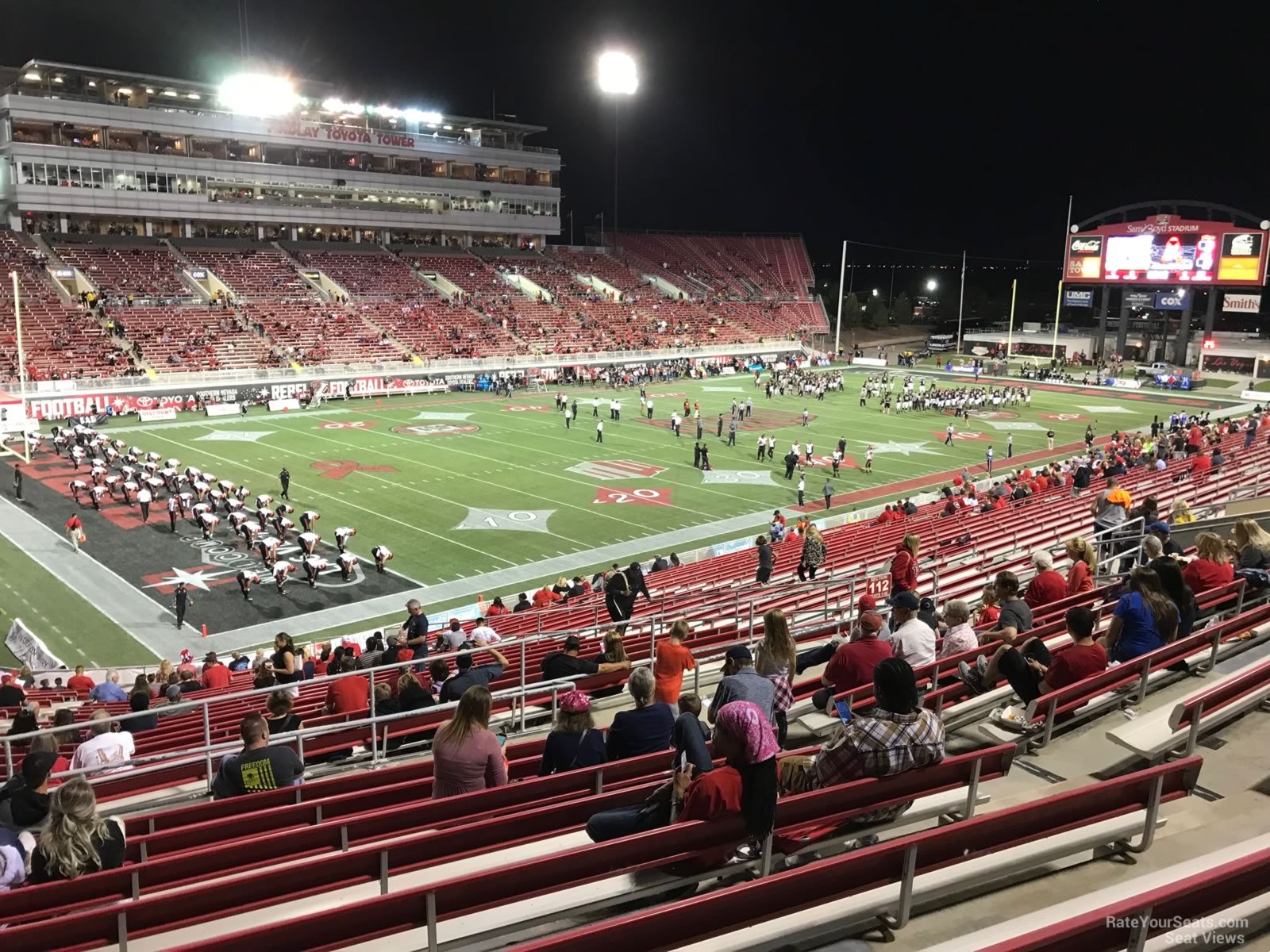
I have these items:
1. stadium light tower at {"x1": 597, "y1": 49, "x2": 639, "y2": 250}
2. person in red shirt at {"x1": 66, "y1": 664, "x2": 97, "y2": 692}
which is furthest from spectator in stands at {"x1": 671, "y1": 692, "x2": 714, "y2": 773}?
stadium light tower at {"x1": 597, "y1": 49, "x2": 639, "y2": 250}

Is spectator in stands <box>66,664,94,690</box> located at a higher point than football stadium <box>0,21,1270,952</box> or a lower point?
lower

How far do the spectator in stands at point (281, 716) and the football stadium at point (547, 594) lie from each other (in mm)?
36

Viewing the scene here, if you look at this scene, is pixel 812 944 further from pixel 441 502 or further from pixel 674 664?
pixel 441 502

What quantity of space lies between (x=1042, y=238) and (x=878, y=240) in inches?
778

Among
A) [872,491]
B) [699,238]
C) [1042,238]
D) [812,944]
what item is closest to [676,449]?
[872,491]

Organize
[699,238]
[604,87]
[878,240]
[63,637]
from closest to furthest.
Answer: [63,637] → [604,87] → [699,238] → [878,240]

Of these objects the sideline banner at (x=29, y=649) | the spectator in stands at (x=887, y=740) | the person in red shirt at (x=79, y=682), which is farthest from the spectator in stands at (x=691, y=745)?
the sideline banner at (x=29, y=649)

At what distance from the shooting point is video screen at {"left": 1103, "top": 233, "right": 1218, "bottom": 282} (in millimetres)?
57062

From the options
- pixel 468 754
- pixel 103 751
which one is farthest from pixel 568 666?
pixel 103 751

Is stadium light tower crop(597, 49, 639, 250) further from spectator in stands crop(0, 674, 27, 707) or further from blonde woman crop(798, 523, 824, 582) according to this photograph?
spectator in stands crop(0, 674, 27, 707)

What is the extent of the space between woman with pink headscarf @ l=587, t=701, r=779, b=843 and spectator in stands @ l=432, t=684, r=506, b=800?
1.35m

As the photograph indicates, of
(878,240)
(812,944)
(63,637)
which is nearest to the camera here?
(812,944)

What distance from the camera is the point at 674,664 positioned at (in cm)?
648

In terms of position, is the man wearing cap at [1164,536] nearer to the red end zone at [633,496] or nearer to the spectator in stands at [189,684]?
the spectator in stands at [189,684]
